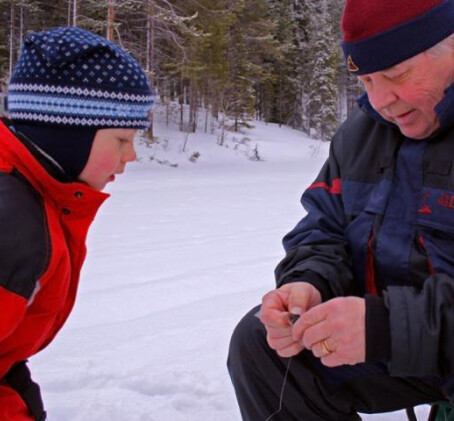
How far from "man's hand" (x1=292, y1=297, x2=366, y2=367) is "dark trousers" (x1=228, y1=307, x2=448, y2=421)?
0.99ft

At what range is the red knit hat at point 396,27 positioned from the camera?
1562 mm

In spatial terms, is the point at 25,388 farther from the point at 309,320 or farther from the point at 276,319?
the point at 309,320

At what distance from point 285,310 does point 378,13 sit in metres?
0.93

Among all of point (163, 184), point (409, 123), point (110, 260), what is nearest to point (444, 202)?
point (409, 123)

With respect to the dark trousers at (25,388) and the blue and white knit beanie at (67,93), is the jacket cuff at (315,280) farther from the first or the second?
the dark trousers at (25,388)

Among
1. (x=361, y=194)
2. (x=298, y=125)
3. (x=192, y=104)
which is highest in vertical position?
(x=361, y=194)

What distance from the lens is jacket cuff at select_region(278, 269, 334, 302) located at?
1.71 metres

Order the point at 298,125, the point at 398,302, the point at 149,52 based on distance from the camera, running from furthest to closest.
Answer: the point at 298,125
the point at 149,52
the point at 398,302

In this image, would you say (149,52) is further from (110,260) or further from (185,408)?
(185,408)

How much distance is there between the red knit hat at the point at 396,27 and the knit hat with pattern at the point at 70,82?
0.80 meters

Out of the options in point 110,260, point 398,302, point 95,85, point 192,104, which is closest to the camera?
point 398,302

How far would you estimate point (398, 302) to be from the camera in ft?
4.51

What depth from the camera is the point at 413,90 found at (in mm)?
1643

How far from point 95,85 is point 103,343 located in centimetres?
164
